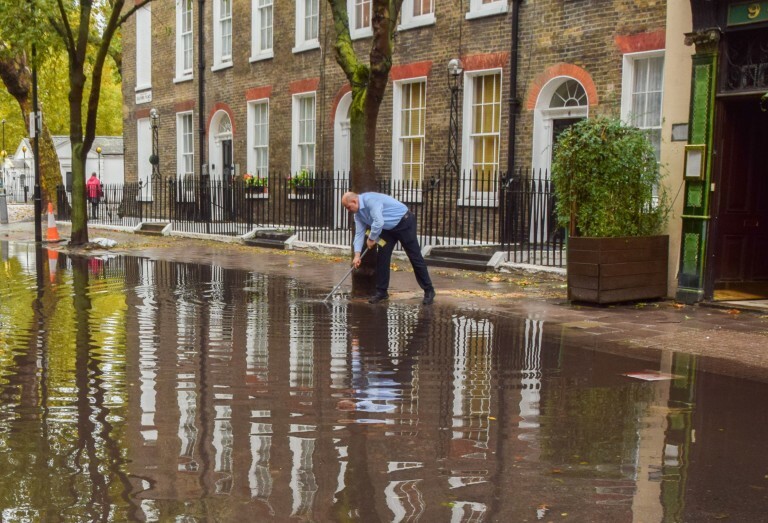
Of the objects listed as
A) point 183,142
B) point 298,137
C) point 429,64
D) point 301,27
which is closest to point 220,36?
point 183,142

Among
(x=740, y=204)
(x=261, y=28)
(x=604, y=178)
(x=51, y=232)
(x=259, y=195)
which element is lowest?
(x=51, y=232)

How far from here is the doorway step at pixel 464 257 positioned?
1468 centimetres

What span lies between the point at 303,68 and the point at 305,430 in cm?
1825

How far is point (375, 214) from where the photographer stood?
35.2ft

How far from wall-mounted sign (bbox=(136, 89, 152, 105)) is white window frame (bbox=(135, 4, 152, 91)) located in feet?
0.56

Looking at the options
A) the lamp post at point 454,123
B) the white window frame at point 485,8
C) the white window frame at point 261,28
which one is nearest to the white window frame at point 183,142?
the white window frame at point 261,28

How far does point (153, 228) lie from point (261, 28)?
6653 mm

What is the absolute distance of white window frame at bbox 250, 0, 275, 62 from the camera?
23875 mm

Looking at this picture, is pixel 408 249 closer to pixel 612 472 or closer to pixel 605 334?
pixel 605 334

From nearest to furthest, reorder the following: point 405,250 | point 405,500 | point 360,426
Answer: point 405,500, point 360,426, point 405,250

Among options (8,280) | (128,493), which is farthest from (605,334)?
(8,280)

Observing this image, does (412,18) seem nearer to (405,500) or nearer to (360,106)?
(360,106)

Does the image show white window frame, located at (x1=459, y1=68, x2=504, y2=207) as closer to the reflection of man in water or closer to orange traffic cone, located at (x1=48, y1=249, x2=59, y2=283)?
orange traffic cone, located at (x1=48, y1=249, x2=59, y2=283)

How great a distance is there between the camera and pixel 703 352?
313 inches
